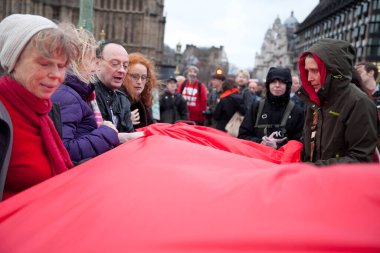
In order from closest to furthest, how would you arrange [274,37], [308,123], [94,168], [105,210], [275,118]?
[105,210]
[94,168]
[308,123]
[275,118]
[274,37]

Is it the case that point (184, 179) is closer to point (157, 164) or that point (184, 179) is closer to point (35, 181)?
point (157, 164)

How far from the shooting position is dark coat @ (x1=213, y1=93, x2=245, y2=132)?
7926 mm

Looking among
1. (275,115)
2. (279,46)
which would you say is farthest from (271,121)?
(279,46)

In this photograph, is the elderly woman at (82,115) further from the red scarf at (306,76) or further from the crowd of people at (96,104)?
the red scarf at (306,76)

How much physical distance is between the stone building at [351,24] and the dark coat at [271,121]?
38133 millimetres

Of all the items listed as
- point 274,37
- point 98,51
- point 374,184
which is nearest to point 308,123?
point 98,51

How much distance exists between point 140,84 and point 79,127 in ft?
6.20

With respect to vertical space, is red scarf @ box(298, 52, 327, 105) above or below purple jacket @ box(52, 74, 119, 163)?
above

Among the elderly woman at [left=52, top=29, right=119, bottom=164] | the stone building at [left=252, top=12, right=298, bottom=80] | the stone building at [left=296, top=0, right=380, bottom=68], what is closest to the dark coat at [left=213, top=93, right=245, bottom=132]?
the elderly woman at [left=52, top=29, right=119, bottom=164]

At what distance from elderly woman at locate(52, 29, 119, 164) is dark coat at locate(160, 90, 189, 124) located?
587 cm

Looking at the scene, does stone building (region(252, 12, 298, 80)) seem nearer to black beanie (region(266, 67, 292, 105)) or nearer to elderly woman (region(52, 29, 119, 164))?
black beanie (region(266, 67, 292, 105))

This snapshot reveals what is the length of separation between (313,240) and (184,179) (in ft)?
2.00

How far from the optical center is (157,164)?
6.72 feet

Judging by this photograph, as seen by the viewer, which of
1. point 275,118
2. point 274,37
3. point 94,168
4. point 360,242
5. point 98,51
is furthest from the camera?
point 274,37
